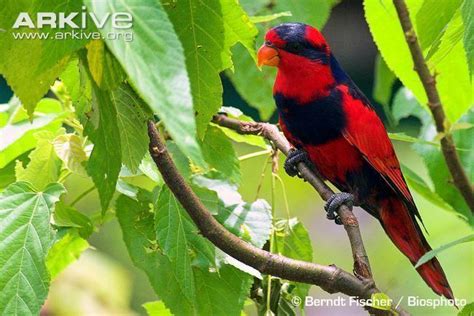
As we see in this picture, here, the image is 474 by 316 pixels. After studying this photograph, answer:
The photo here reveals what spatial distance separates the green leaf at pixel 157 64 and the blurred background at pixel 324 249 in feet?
4.36

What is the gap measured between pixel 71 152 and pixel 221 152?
275 millimetres

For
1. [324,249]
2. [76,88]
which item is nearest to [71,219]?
[76,88]

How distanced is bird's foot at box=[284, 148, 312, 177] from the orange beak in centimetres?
20

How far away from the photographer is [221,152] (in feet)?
4.85

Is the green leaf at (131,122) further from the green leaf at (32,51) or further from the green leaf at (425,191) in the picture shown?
the green leaf at (425,191)

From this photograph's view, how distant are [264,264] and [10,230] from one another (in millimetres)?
380

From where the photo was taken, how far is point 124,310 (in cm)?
241

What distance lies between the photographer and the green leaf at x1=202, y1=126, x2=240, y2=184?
4.83ft

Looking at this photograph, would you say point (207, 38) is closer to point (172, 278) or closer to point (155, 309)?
point (172, 278)

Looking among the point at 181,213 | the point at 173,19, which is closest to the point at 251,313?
the point at 181,213

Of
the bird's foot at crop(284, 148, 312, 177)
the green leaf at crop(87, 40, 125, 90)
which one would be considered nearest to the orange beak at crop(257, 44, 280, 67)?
the bird's foot at crop(284, 148, 312, 177)

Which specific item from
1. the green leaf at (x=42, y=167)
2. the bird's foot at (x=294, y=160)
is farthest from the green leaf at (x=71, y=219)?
the bird's foot at (x=294, y=160)

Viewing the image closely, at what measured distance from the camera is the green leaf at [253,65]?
54.2 inches

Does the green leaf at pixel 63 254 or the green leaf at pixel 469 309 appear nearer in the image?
the green leaf at pixel 469 309
